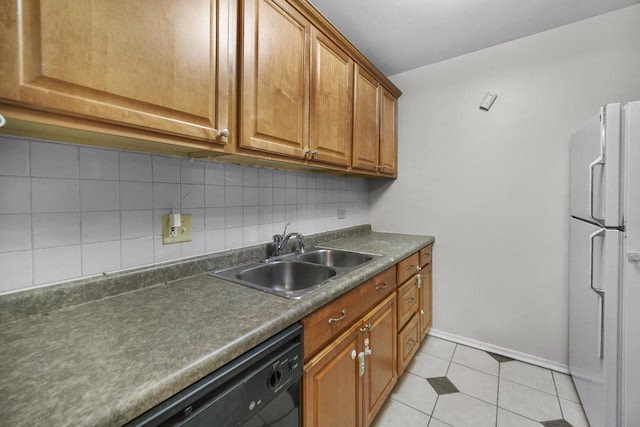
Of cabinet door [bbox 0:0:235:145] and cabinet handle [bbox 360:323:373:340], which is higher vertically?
cabinet door [bbox 0:0:235:145]

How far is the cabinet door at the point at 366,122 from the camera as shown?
5.74 ft

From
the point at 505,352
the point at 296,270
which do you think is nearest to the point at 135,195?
the point at 296,270

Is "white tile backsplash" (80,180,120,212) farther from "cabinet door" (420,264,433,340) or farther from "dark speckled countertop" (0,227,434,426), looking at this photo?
"cabinet door" (420,264,433,340)

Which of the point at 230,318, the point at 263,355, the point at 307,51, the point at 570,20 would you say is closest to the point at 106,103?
the point at 230,318

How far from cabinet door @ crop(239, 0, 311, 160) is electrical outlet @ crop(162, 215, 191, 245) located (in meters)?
0.44

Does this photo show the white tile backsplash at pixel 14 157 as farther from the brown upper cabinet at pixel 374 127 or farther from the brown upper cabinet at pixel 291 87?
the brown upper cabinet at pixel 374 127

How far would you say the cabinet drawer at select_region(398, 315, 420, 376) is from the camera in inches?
63.6

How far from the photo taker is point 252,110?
3.43 feet

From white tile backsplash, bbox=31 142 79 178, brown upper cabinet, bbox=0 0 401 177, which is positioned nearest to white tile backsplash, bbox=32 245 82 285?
white tile backsplash, bbox=31 142 79 178

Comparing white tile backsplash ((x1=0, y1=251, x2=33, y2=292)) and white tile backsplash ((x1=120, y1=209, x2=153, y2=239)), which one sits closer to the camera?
white tile backsplash ((x1=0, y1=251, x2=33, y2=292))

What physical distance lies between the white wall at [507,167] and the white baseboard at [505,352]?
0.10ft

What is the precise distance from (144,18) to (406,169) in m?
2.07

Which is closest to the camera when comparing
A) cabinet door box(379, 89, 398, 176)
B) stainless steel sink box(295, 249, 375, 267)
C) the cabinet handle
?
the cabinet handle

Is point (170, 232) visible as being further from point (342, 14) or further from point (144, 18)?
point (342, 14)
